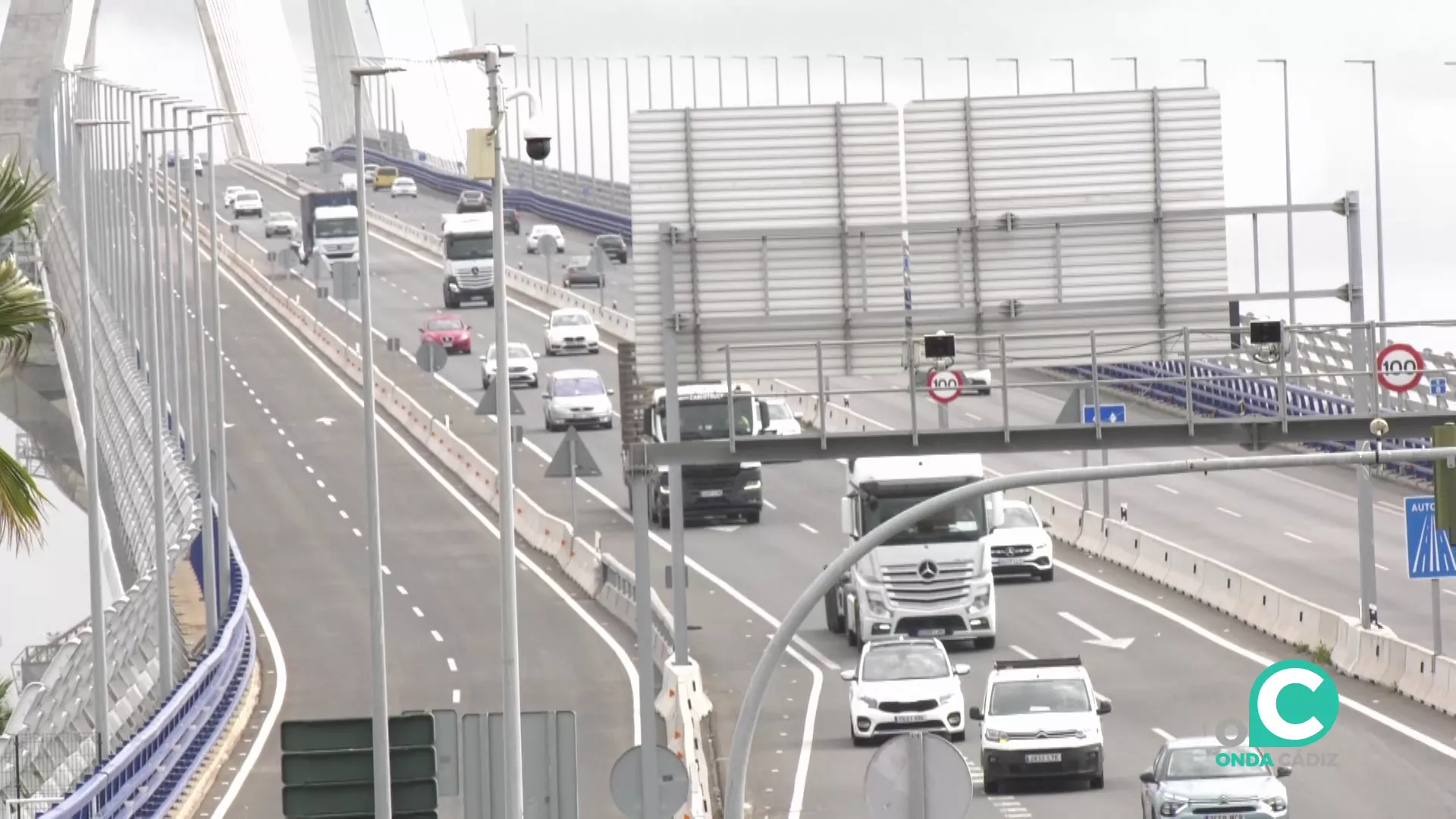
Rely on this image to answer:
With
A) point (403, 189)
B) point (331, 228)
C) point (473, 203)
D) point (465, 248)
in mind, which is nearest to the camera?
point (465, 248)

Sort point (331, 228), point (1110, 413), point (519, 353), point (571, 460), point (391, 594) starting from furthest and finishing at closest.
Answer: point (331, 228), point (519, 353), point (1110, 413), point (391, 594), point (571, 460)

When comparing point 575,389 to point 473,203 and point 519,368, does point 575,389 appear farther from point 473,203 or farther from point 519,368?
point 473,203

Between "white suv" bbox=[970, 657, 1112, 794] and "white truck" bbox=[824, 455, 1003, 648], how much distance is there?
24.9 feet

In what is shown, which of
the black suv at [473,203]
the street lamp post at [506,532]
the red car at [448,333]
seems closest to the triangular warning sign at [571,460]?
the street lamp post at [506,532]

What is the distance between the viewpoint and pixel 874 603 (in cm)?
3928

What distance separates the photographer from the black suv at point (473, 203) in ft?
406

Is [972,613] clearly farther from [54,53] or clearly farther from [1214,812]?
[54,53]

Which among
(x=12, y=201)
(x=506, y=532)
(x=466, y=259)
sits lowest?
(x=506, y=532)

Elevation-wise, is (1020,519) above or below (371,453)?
below

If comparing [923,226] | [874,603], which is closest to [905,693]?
[923,226]

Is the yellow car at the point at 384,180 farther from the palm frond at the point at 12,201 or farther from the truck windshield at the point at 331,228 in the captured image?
the palm frond at the point at 12,201

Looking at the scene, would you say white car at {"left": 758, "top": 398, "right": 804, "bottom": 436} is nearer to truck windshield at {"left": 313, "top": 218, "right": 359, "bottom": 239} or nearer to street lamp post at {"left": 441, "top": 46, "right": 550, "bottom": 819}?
street lamp post at {"left": 441, "top": 46, "right": 550, "bottom": 819}

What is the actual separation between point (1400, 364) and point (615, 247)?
8578 centimetres

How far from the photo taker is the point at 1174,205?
101 feet
